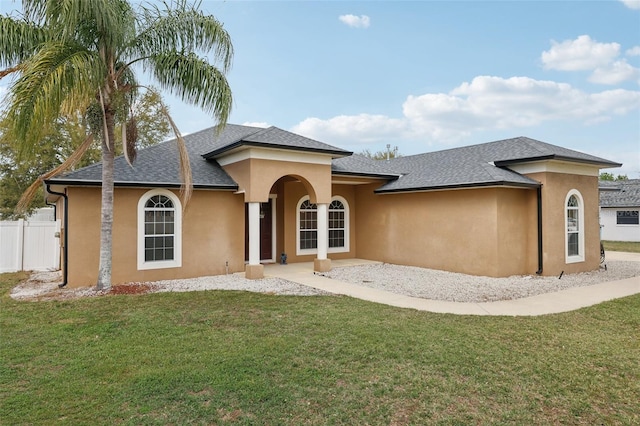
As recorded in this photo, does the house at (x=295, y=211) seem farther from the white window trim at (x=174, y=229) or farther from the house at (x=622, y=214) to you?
the house at (x=622, y=214)

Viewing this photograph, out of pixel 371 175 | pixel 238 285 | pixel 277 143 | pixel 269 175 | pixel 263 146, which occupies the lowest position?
pixel 238 285

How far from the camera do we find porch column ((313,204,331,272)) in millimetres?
13609

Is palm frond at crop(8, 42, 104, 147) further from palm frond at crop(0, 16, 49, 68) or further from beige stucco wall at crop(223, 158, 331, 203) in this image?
beige stucco wall at crop(223, 158, 331, 203)

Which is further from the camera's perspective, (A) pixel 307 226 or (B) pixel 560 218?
(A) pixel 307 226

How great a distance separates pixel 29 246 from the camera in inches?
571

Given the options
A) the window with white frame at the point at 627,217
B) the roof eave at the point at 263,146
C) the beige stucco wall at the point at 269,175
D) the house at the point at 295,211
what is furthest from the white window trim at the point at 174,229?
the window with white frame at the point at 627,217

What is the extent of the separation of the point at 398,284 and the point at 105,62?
1014 cm

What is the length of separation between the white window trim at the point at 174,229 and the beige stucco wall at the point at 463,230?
8.68m

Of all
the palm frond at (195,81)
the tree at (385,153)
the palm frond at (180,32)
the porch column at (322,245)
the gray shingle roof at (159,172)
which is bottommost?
the porch column at (322,245)

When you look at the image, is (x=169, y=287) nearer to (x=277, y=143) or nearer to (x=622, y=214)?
(x=277, y=143)

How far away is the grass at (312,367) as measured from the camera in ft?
13.1

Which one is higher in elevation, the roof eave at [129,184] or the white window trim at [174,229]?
the roof eave at [129,184]

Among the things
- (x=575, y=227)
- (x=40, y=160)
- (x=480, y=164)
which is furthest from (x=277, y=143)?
(x=40, y=160)

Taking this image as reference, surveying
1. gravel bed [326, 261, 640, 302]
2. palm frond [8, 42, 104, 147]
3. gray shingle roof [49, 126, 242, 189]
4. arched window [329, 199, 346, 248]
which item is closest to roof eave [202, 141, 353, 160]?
gray shingle roof [49, 126, 242, 189]
